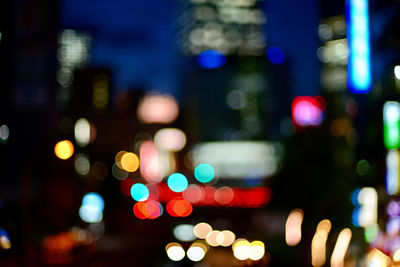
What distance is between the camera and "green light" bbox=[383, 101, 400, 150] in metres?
8.19

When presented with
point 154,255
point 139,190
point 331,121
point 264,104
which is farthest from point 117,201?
point 264,104

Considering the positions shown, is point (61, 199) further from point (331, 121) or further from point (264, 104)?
point (264, 104)

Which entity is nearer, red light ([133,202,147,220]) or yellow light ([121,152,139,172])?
red light ([133,202,147,220])

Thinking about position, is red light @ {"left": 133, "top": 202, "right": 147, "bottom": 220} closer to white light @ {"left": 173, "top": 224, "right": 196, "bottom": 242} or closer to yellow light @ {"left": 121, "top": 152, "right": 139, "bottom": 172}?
white light @ {"left": 173, "top": 224, "right": 196, "bottom": 242}

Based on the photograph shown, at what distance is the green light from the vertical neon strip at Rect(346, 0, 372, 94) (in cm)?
198

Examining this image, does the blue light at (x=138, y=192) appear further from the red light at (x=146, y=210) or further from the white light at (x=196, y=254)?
the white light at (x=196, y=254)

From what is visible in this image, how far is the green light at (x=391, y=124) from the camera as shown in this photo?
8186mm

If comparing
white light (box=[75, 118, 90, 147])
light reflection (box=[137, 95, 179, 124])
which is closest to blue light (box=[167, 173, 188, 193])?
light reflection (box=[137, 95, 179, 124])

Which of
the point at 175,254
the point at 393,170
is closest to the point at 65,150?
the point at 175,254

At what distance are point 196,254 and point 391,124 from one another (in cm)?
1026

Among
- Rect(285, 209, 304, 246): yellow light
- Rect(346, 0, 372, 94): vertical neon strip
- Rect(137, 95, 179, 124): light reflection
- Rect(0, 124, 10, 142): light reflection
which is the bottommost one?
Rect(285, 209, 304, 246): yellow light

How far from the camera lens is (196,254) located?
17812 mm

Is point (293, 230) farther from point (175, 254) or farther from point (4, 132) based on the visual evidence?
point (4, 132)

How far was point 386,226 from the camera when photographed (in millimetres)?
7738
